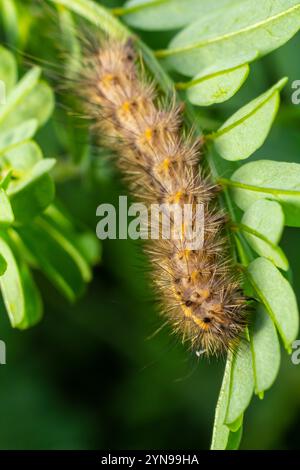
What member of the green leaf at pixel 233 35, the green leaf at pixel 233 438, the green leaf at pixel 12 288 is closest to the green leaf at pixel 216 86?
the green leaf at pixel 233 35

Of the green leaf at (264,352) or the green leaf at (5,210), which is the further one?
the green leaf at (5,210)

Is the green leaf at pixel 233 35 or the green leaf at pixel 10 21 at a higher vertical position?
the green leaf at pixel 10 21

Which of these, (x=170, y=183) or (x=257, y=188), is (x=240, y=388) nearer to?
(x=257, y=188)

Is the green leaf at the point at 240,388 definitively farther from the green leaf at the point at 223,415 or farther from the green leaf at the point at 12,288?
the green leaf at the point at 12,288

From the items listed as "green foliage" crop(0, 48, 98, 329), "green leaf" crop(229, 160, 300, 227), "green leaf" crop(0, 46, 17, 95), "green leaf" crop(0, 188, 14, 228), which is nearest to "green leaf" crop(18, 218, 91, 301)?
"green foliage" crop(0, 48, 98, 329)

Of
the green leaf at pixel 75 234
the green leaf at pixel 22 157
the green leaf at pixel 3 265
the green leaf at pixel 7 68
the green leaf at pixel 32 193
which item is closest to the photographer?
the green leaf at pixel 3 265

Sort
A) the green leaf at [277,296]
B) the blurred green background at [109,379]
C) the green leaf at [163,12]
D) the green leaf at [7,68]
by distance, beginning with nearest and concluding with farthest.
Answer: the green leaf at [277,296] → the green leaf at [163,12] → the green leaf at [7,68] → the blurred green background at [109,379]

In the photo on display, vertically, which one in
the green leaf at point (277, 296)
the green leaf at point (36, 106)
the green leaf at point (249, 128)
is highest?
the green leaf at point (36, 106)

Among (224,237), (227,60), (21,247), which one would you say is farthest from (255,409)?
(227,60)
